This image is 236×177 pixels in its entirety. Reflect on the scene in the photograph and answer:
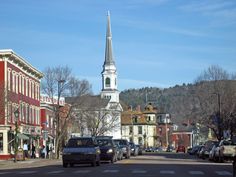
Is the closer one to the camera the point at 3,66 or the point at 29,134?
the point at 3,66

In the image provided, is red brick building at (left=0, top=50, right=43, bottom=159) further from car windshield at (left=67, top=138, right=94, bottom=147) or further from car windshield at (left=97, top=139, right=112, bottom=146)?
car windshield at (left=67, top=138, right=94, bottom=147)

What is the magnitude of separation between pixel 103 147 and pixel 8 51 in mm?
27649

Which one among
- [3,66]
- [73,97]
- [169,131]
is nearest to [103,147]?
[3,66]

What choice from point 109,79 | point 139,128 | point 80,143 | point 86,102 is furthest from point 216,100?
point 139,128

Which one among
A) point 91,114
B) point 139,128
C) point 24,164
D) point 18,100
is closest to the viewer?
point 24,164

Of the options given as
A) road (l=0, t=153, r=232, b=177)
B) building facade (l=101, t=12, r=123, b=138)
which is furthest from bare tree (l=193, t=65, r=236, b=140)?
building facade (l=101, t=12, r=123, b=138)

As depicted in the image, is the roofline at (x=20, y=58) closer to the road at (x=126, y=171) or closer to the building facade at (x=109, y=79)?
the road at (x=126, y=171)

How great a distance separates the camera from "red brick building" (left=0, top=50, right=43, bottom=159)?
62341 millimetres

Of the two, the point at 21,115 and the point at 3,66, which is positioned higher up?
the point at 3,66

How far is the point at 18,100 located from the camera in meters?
69.6

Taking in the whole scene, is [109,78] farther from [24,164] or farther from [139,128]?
[24,164]

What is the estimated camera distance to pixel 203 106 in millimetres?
82750

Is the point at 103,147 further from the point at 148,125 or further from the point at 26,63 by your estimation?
the point at 148,125

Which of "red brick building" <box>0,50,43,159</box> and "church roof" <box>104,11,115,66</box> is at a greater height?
"church roof" <box>104,11,115,66</box>
